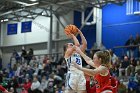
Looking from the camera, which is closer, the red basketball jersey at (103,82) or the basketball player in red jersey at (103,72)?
the basketball player in red jersey at (103,72)

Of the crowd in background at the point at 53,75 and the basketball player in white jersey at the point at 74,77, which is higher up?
the basketball player in white jersey at the point at 74,77

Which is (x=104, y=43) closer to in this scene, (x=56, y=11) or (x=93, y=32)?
(x=93, y=32)

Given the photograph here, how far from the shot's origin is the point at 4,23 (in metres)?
36.5

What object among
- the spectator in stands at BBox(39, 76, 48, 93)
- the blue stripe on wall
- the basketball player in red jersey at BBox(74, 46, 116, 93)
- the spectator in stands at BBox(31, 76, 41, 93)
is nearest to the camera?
the basketball player in red jersey at BBox(74, 46, 116, 93)

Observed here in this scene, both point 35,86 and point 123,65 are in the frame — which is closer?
point 123,65

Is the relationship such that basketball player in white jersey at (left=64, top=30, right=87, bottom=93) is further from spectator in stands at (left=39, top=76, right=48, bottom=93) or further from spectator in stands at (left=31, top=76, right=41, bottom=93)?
spectator in stands at (left=39, top=76, right=48, bottom=93)

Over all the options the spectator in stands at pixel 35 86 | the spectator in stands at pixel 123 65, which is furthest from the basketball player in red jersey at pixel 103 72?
the spectator in stands at pixel 35 86

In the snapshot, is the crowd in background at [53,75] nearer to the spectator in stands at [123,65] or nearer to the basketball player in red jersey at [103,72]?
the spectator in stands at [123,65]

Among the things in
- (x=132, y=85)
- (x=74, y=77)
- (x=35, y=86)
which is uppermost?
(x=74, y=77)

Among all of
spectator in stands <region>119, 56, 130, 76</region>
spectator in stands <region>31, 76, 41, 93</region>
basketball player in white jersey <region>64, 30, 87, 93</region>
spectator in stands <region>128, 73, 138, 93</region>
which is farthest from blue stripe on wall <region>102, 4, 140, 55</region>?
basketball player in white jersey <region>64, 30, 87, 93</region>

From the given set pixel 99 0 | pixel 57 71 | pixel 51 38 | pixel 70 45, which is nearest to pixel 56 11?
pixel 51 38

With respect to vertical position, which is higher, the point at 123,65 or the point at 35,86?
the point at 123,65

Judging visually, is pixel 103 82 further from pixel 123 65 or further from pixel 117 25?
pixel 117 25

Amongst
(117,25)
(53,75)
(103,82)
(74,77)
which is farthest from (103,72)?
(117,25)
